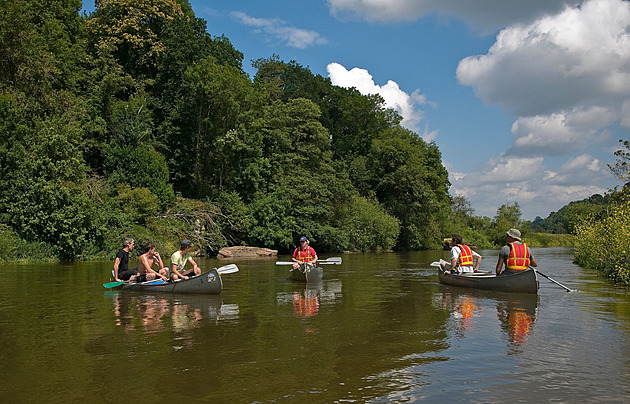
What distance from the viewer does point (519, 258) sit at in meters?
13.5

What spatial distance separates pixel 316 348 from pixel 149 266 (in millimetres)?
8130

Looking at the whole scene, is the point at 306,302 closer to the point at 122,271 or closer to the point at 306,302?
the point at 306,302

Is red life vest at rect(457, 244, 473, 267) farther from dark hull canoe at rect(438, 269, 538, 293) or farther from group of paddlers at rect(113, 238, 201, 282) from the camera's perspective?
group of paddlers at rect(113, 238, 201, 282)

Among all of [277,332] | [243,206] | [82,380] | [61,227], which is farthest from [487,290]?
[243,206]

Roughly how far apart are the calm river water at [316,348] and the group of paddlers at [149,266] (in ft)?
2.19

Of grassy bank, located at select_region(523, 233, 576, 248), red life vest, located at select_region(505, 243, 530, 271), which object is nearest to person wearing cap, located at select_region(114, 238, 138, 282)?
red life vest, located at select_region(505, 243, 530, 271)

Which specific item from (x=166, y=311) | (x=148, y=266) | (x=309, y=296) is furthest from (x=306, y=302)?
(x=148, y=266)

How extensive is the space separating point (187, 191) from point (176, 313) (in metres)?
32.1

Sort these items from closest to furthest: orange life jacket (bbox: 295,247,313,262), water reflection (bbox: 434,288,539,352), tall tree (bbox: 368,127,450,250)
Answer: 1. water reflection (bbox: 434,288,539,352)
2. orange life jacket (bbox: 295,247,313,262)
3. tall tree (bbox: 368,127,450,250)

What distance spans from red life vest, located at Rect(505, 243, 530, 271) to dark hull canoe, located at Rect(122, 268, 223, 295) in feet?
24.4

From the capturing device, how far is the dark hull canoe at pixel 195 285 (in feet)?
43.7

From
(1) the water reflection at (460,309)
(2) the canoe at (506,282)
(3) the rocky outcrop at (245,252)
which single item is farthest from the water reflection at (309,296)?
(3) the rocky outcrop at (245,252)

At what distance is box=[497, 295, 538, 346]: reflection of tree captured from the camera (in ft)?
28.2

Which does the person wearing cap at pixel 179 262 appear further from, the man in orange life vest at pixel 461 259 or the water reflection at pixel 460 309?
the man in orange life vest at pixel 461 259
